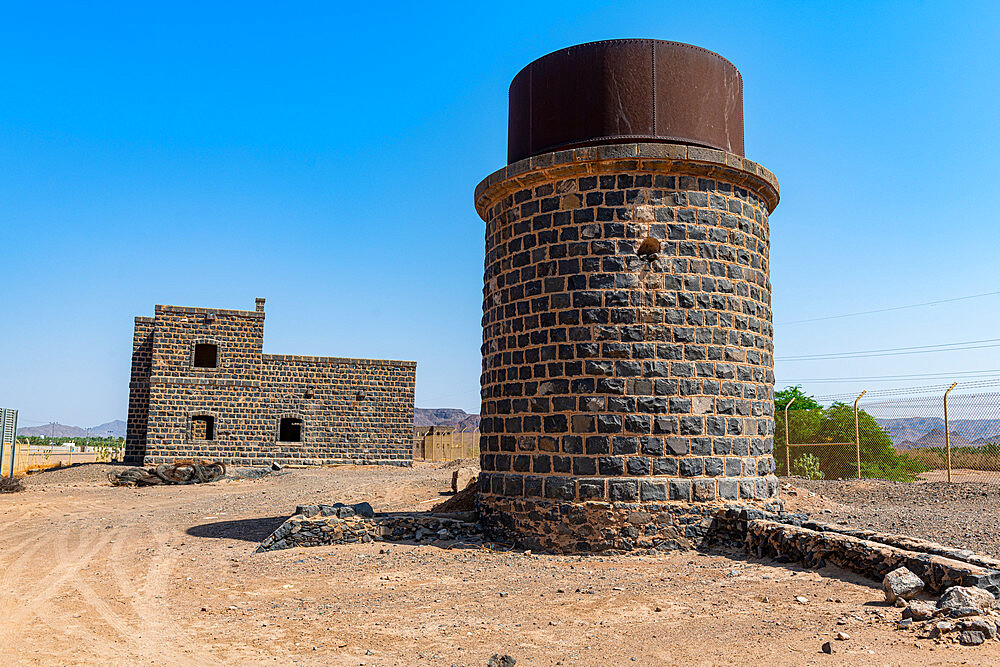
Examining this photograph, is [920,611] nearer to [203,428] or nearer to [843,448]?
[843,448]

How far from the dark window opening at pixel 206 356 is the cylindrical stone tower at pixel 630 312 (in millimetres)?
20241

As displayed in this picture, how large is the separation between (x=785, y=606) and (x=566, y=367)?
136 inches

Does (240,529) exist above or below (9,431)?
below

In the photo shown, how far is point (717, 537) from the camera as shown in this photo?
7.88 metres

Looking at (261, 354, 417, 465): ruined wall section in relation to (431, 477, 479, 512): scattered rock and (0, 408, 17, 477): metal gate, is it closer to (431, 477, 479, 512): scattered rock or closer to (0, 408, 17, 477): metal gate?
(0, 408, 17, 477): metal gate

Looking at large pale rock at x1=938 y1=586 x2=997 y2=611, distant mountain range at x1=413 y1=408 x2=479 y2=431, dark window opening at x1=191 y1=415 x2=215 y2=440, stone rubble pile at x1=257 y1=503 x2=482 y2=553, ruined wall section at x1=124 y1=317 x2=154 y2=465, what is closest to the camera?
large pale rock at x1=938 y1=586 x2=997 y2=611

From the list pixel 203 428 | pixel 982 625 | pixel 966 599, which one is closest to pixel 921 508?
pixel 966 599

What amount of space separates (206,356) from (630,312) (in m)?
22.4

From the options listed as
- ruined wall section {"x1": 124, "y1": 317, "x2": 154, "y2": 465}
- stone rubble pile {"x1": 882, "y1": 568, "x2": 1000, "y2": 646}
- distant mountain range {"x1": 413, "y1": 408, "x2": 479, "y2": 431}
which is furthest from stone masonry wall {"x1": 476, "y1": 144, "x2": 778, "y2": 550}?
distant mountain range {"x1": 413, "y1": 408, "x2": 479, "y2": 431}

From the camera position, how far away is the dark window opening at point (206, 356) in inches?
1045

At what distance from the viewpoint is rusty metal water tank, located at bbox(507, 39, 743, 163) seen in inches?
340

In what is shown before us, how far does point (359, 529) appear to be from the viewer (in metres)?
8.79

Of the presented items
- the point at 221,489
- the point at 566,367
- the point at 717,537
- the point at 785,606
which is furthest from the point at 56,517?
the point at 785,606

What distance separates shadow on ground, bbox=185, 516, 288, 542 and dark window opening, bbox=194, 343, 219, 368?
15.9 meters
